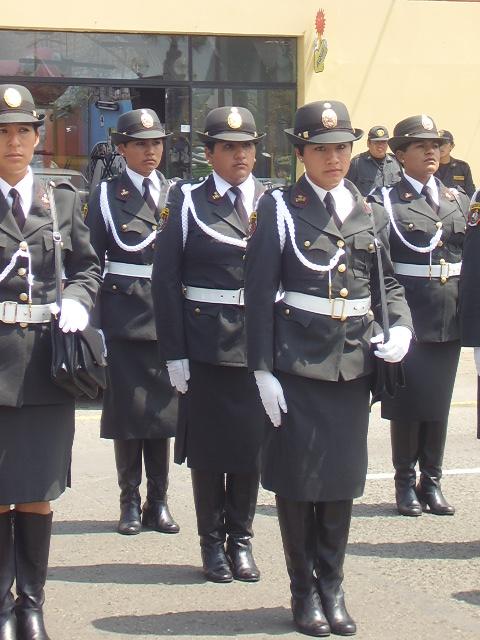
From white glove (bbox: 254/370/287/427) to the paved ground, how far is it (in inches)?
34.6

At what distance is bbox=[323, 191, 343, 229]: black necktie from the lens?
5.08 meters

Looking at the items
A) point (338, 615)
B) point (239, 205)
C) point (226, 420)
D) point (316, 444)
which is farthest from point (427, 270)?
point (338, 615)

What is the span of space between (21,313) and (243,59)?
11707 mm

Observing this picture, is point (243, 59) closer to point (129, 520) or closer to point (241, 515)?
point (129, 520)

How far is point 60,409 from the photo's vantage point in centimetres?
477

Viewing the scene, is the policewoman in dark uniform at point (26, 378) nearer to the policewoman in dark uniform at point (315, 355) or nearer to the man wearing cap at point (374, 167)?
the policewoman in dark uniform at point (315, 355)

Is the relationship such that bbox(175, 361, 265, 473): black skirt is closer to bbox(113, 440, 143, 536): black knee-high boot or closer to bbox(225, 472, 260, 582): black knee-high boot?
bbox(225, 472, 260, 582): black knee-high boot

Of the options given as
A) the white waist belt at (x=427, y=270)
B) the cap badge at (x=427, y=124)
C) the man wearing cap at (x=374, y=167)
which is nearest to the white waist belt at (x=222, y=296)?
the white waist belt at (x=427, y=270)

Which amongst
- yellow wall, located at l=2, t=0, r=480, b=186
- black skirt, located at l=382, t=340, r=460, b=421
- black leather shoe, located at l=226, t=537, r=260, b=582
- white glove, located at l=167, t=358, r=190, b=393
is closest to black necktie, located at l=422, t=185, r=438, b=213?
black skirt, located at l=382, t=340, r=460, b=421

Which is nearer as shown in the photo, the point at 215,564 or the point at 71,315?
the point at 71,315

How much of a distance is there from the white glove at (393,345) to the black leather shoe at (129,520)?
209cm

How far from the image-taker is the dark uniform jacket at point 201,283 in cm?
579

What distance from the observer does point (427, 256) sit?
6883 millimetres

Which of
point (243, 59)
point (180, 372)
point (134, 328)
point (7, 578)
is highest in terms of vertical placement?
point (243, 59)
